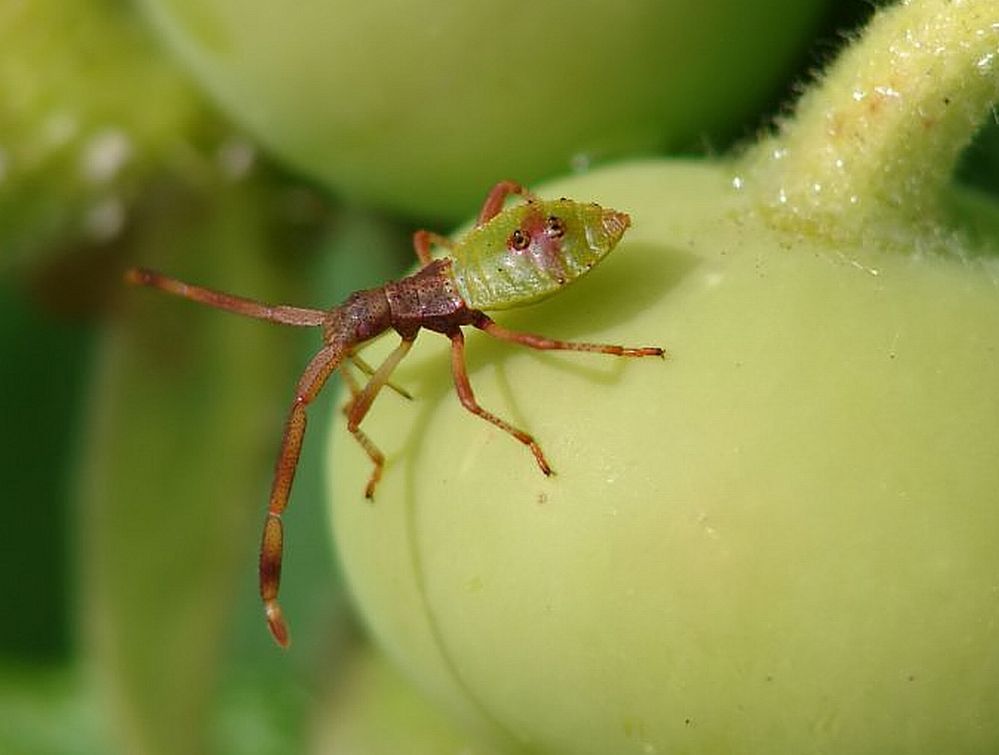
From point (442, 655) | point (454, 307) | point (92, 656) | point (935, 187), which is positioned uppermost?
point (935, 187)

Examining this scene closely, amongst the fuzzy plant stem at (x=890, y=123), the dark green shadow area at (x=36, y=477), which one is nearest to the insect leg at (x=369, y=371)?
the fuzzy plant stem at (x=890, y=123)

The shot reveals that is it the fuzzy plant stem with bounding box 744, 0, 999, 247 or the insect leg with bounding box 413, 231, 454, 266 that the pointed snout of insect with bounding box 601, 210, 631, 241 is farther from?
the insect leg with bounding box 413, 231, 454, 266

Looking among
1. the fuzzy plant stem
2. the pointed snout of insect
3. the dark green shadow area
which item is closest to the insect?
the pointed snout of insect

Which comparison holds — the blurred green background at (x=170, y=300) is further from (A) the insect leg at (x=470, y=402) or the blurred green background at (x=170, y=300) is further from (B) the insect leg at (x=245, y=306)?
(A) the insect leg at (x=470, y=402)

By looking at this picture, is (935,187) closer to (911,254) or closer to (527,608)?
(911,254)

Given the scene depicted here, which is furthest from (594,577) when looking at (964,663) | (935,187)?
(935,187)
